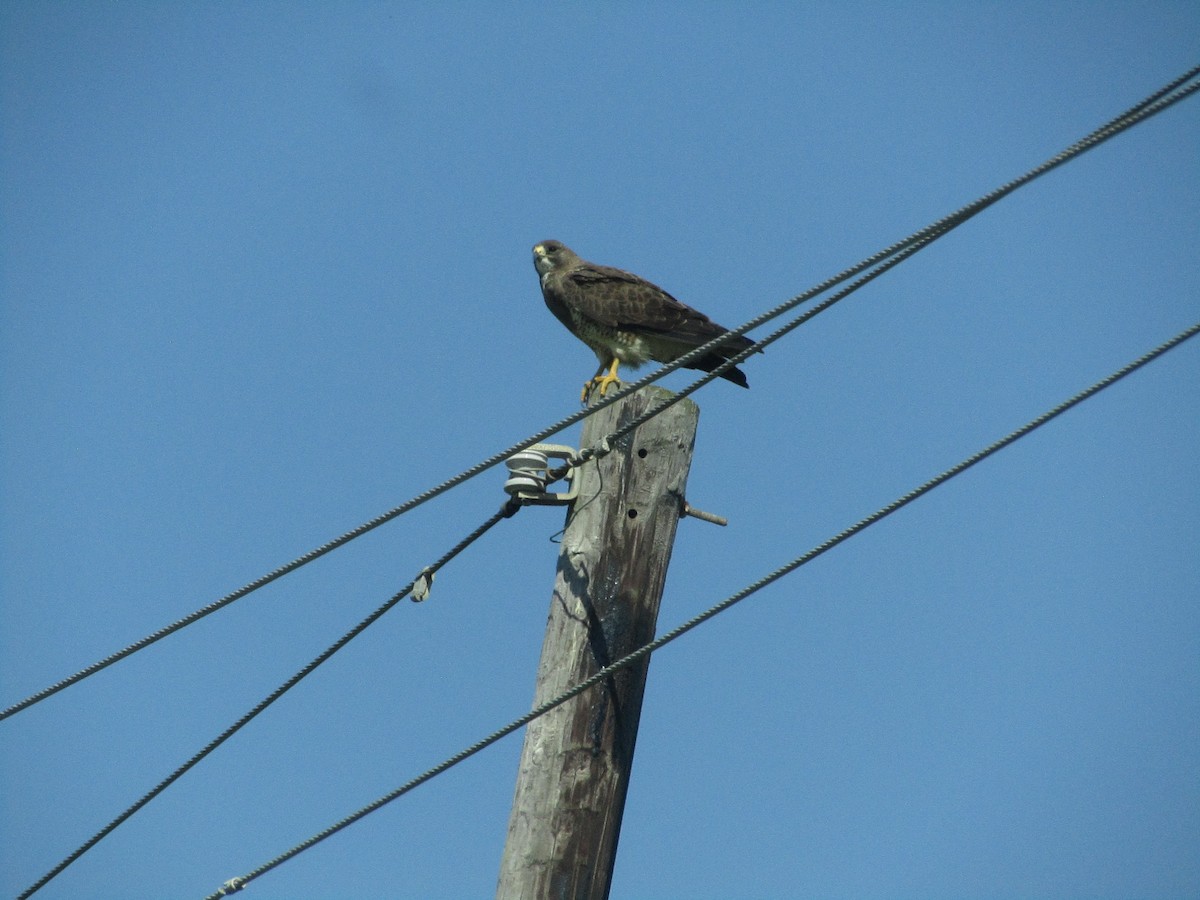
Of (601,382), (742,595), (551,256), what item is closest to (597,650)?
(742,595)

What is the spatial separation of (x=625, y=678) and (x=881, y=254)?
1490 mm

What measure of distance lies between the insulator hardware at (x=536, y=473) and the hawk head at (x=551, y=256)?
4653mm

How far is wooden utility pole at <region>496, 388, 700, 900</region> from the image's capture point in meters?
3.94

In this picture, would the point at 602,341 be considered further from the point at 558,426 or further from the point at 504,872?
the point at 504,872

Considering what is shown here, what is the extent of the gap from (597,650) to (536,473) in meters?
0.69

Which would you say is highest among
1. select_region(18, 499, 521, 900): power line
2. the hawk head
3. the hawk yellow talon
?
the hawk head

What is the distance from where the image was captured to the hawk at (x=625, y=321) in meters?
7.84

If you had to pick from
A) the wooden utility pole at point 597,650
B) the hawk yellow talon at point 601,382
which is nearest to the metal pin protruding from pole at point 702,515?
the wooden utility pole at point 597,650

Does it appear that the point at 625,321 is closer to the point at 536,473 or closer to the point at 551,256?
the point at 551,256

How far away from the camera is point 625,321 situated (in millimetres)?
7961

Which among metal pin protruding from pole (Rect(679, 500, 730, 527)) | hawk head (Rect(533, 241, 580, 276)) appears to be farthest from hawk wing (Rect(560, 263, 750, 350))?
metal pin protruding from pole (Rect(679, 500, 730, 527))

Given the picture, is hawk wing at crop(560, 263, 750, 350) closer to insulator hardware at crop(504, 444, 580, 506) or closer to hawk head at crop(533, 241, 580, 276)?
hawk head at crop(533, 241, 580, 276)

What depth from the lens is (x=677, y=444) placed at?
14.6ft

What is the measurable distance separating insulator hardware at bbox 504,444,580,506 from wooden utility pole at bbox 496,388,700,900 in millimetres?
71
